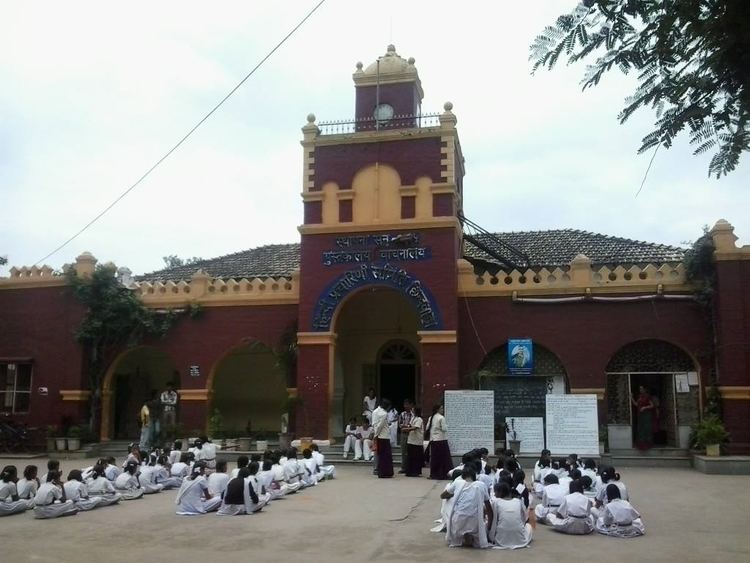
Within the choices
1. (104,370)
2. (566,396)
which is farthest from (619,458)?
(104,370)

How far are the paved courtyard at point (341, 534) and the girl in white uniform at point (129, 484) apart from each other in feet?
1.35

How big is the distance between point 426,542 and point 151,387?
15.7 meters

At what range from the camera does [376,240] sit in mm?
18469

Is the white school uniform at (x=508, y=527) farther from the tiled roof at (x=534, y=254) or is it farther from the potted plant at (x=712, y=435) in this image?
the tiled roof at (x=534, y=254)

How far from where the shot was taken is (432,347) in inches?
699

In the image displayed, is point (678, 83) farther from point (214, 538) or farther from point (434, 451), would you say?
point (434, 451)

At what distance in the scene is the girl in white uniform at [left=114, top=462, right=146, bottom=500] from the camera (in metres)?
12.2

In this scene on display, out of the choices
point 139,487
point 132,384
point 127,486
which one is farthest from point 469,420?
point 132,384

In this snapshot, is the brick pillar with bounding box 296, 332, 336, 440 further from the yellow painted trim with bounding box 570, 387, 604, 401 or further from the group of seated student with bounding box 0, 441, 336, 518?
the yellow painted trim with bounding box 570, 387, 604, 401

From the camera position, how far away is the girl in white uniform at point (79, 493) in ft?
35.0

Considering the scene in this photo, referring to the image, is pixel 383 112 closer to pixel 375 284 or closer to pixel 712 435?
pixel 375 284

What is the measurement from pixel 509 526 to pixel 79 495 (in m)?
6.22

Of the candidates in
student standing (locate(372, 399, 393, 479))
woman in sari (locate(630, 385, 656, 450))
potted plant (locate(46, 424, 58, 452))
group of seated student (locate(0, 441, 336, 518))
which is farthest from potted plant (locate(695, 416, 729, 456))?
potted plant (locate(46, 424, 58, 452))

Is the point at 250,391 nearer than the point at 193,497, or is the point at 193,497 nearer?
the point at 193,497
